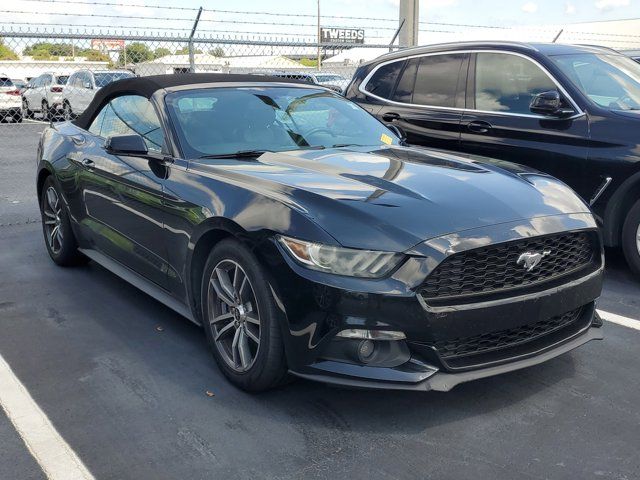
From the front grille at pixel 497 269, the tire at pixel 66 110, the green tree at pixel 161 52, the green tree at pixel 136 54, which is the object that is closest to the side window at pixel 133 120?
the front grille at pixel 497 269

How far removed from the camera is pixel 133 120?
484cm

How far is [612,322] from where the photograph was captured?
453 cm

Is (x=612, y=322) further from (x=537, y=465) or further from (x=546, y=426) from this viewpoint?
(x=537, y=465)

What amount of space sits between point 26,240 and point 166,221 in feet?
11.0

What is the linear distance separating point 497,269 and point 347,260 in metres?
0.68

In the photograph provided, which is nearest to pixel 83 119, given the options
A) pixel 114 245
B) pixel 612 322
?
pixel 114 245

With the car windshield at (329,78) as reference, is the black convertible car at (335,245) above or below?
above

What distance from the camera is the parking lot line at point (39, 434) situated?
290 cm

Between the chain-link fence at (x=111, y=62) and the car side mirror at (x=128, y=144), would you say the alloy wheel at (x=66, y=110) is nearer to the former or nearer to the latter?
the chain-link fence at (x=111, y=62)

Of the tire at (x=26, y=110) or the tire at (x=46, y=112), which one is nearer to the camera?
the tire at (x=46, y=112)

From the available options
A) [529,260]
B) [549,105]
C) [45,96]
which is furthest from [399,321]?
[45,96]

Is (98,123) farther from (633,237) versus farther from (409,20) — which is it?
(409,20)

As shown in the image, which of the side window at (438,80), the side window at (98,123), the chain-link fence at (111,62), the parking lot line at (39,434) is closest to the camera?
the parking lot line at (39,434)

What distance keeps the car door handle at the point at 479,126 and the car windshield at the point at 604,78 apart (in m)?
0.75
